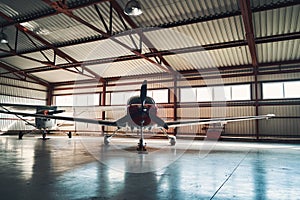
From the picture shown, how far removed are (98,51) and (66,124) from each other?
10089 millimetres

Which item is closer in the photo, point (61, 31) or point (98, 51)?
point (61, 31)

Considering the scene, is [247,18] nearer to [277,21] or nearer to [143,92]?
[277,21]

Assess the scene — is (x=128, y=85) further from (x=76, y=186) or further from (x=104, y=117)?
(x=76, y=186)

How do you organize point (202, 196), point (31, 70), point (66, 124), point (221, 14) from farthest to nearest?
point (66, 124) → point (31, 70) → point (221, 14) → point (202, 196)

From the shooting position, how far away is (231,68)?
16.4 metres

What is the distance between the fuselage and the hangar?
3.73 feet

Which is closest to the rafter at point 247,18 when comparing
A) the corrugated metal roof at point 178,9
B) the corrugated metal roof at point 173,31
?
the corrugated metal roof at point 173,31

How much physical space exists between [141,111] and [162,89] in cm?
1142

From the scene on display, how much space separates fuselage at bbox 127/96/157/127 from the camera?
27.5 ft

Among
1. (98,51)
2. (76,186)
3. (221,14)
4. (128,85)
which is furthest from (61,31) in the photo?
(76,186)

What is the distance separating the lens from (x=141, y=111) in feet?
27.5

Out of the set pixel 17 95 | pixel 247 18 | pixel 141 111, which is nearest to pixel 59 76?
pixel 17 95

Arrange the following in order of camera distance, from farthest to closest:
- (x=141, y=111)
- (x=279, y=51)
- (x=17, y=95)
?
(x=17, y=95) → (x=279, y=51) → (x=141, y=111)

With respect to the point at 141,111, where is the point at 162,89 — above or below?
above
